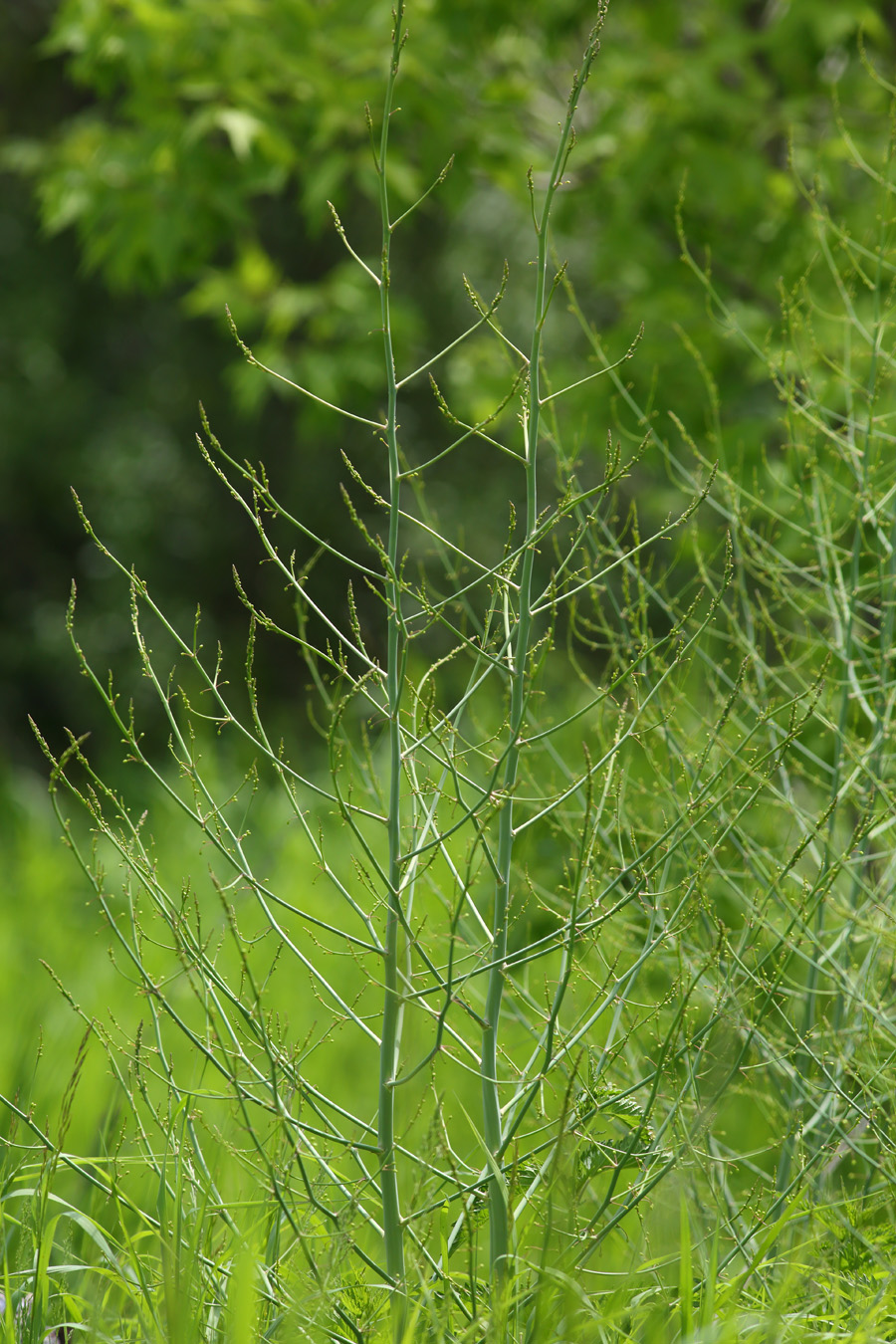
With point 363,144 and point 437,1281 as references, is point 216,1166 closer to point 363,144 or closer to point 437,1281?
point 437,1281

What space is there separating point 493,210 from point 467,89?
408 centimetres

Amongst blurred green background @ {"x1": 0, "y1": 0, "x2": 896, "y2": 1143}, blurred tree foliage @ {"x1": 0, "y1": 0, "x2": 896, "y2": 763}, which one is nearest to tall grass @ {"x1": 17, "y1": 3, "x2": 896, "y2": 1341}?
blurred green background @ {"x1": 0, "y1": 0, "x2": 896, "y2": 1143}

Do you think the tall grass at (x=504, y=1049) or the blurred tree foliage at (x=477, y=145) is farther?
the blurred tree foliage at (x=477, y=145)

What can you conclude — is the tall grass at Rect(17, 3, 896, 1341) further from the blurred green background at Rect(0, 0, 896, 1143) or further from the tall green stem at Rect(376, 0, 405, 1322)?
the blurred green background at Rect(0, 0, 896, 1143)

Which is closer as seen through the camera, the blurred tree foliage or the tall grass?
the tall grass

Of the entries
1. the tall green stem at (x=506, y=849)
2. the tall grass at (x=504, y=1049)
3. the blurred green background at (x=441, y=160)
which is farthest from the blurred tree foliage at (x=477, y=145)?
the tall green stem at (x=506, y=849)

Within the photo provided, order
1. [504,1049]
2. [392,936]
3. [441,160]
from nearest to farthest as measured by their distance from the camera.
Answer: [392,936] < [504,1049] < [441,160]

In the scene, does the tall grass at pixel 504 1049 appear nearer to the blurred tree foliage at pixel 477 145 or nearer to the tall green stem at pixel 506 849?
the tall green stem at pixel 506 849

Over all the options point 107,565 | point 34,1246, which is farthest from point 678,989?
point 107,565

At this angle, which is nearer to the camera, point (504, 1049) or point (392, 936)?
point (392, 936)

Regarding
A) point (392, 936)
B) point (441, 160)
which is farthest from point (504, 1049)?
point (441, 160)

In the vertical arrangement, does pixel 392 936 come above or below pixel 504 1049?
above

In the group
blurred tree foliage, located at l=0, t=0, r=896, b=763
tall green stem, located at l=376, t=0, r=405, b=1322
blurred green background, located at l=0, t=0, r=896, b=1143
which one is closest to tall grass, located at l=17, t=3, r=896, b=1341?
tall green stem, located at l=376, t=0, r=405, b=1322

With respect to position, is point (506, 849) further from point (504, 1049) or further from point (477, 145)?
point (477, 145)
